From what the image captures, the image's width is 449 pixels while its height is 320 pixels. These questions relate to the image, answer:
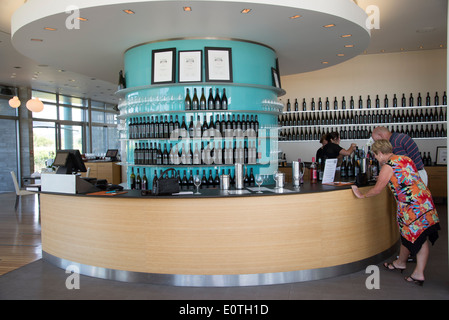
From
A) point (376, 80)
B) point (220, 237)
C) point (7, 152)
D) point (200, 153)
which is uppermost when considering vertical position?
point (376, 80)

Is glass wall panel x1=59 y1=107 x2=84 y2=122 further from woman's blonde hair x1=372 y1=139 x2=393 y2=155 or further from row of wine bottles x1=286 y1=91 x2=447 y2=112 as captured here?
woman's blonde hair x1=372 y1=139 x2=393 y2=155

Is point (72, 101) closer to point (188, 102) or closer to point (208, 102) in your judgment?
point (188, 102)

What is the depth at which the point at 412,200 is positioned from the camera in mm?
3709

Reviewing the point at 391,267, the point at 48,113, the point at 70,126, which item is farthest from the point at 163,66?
the point at 70,126

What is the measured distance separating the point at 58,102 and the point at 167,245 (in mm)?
12131

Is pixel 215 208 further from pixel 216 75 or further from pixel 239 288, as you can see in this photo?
pixel 216 75

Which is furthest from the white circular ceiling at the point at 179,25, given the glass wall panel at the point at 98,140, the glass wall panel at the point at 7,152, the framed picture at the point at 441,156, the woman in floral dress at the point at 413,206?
the glass wall panel at the point at 98,140

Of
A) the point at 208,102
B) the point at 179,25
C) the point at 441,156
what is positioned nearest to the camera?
the point at 179,25

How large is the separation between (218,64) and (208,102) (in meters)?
0.54

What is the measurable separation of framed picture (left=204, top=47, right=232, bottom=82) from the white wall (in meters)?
3.94

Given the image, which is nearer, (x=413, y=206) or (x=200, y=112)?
(x=413, y=206)

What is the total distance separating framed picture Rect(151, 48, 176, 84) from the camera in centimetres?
520

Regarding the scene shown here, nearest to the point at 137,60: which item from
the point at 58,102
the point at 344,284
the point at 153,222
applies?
the point at 153,222

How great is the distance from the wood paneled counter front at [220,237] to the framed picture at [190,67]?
188cm
